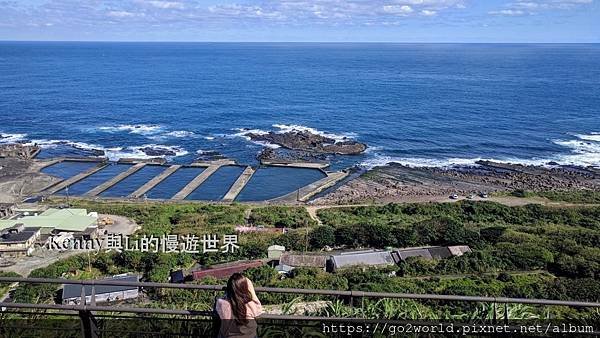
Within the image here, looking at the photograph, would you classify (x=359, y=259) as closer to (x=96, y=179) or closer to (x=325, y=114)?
(x=96, y=179)

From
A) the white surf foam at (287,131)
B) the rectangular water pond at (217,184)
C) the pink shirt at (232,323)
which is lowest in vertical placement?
the rectangular water pond at (217,184)

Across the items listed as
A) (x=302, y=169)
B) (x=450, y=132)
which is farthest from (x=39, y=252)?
(x=450, y=132)

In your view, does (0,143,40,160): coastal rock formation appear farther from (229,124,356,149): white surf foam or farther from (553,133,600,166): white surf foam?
(553,133,600,166): white surf foam

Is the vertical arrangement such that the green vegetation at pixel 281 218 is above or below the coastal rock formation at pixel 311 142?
below

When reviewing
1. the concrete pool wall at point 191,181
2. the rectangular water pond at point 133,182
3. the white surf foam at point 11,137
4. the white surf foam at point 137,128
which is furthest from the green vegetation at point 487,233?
the white surf foam at point 11,137

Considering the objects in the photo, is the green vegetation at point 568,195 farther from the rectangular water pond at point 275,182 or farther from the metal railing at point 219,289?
the metal railing at point 219,289

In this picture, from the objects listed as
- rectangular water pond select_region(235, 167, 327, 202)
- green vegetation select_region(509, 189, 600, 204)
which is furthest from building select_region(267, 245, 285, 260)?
green vegetation select_region(509, 189, 600, 204)

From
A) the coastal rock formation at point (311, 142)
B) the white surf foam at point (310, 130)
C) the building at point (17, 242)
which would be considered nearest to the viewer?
the building at point (17, 242)
